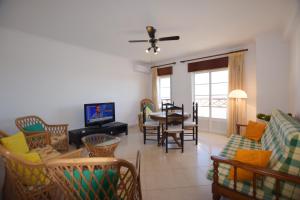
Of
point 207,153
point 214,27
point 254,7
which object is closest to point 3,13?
point 214,27

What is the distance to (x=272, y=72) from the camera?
3.24 meters

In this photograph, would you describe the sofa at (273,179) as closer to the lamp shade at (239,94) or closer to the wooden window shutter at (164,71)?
the lamp shade at (239,94)

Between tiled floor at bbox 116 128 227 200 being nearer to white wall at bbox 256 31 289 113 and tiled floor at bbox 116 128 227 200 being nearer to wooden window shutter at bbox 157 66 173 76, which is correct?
white wall at bbox 256 31 289 113

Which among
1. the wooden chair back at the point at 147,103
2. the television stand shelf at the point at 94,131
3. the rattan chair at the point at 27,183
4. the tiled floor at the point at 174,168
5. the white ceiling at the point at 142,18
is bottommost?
the tiled floor at the point at 174,168

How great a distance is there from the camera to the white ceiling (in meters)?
2.16

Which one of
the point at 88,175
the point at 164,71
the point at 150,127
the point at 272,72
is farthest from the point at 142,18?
the point at 164,71

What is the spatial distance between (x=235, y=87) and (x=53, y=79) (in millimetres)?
4758

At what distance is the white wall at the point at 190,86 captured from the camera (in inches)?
150

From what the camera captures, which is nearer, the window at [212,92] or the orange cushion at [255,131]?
the orange cushion at [255,131]

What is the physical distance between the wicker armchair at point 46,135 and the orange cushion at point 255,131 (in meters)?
3.62

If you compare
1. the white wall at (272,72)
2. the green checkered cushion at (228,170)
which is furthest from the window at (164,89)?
the green checkered cushion at (228,170)

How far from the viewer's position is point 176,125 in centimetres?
354

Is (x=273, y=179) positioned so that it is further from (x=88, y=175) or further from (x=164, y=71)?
(x=164, y=71)

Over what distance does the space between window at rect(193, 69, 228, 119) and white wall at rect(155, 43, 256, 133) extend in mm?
211
